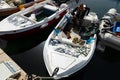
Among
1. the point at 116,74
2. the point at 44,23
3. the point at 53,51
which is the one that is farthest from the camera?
the point at 44,23

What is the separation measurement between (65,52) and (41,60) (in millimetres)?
1399

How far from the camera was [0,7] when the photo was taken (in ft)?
36.9

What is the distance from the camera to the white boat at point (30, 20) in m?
9.17

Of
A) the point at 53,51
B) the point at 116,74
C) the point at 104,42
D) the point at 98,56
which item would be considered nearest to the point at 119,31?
the point at 104,42

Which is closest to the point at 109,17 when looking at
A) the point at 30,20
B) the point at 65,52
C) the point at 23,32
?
the point at 65,52

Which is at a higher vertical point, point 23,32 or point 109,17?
point 109,17

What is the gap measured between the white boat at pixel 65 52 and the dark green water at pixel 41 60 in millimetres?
571

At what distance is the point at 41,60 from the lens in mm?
8547

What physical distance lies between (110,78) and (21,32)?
4.68 m

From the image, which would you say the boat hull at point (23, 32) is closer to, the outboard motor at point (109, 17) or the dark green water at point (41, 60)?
the dark green water at point (41, 60)

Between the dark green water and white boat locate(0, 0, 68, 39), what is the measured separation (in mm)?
484

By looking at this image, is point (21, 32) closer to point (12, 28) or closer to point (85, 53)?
point (12, 28)

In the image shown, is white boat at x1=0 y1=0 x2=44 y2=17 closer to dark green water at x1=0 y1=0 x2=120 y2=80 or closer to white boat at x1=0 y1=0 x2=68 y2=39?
white boat at x1=0 y1=0 x2=68 y2=39

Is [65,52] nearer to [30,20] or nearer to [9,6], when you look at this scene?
[30,20]
